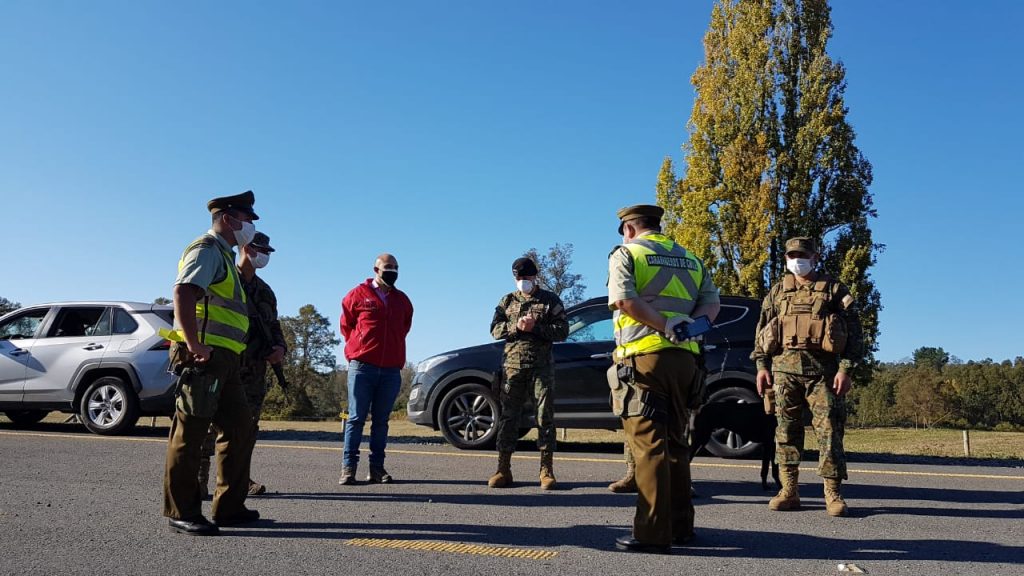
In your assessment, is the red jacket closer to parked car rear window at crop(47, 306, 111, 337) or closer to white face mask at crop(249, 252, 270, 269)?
white face mask at crop(249, 252, 270, 269)

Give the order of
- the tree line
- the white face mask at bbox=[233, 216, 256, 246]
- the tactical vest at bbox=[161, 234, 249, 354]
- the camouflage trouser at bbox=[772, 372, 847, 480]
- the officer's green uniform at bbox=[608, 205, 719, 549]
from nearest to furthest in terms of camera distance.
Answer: the officer's green uniform at bbox=[608, 205, 719, 549] → the tactical vest at bbox=[161, 234, 249, 354] → the white face mask at bbox=[233, 216, 256, 246] → the camouflage trouser at bbox=[772, 372, 847, 480] → the tree line

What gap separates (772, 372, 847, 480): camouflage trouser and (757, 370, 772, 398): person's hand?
0.07 m

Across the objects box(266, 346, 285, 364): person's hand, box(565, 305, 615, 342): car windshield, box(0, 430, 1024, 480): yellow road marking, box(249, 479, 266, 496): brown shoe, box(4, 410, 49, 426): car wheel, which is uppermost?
box(565, 305, 615, 342): car windshield

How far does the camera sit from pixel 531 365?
22.7 feet

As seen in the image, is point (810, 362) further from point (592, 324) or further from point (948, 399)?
point (948, 399)

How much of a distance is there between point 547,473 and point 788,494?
195 centimetres

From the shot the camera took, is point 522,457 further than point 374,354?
Yes

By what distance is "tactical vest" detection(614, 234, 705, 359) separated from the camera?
14.3 ft

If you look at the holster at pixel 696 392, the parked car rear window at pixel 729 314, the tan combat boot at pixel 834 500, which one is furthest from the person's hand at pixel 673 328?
the parked car rear window at pixel 729 314

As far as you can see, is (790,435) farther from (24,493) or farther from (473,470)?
(24,493)

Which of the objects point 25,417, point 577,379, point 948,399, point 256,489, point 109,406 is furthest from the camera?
point 948,399

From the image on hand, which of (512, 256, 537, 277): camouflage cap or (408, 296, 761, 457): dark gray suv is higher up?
(512, 256, 537, 277): camouflage cap

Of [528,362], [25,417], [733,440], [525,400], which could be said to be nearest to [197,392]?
[528,362]

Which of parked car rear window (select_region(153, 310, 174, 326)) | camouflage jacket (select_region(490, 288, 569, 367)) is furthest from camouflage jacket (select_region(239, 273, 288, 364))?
parked car rear window (select_region(153, 310, 174, 326))
